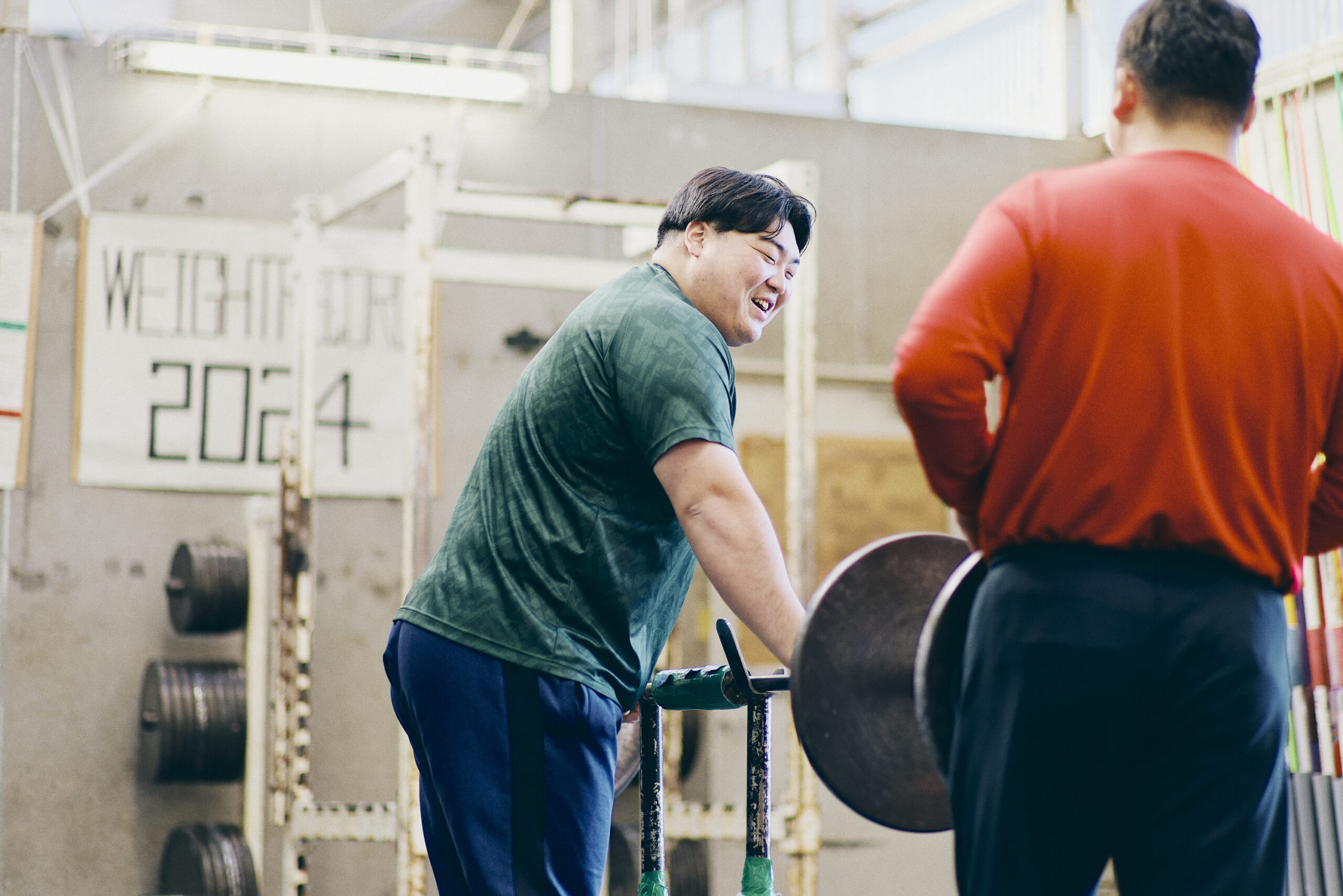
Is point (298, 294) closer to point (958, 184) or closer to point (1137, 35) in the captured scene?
point (958, 184)

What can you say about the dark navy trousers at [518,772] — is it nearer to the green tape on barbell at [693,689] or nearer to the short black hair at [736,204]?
the green tape on barbell at [693,689]

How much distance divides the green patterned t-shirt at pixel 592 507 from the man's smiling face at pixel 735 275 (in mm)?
97

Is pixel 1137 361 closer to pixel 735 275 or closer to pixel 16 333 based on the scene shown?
pixel 735 275

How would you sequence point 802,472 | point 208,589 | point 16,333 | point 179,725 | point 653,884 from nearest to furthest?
point 653,884 → point 802,472 → point 179,725 → point 208,589 → point 16,333

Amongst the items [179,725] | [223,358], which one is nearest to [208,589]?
[179,725]

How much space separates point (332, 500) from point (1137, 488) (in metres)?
3.82

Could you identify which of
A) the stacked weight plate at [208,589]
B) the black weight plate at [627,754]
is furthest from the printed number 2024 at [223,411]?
the black weight plate at [627,754]

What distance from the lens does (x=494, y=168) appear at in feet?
16.5

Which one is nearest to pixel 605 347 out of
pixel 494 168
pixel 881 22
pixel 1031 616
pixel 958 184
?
pixel 1031 616

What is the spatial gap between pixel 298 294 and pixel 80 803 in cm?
174

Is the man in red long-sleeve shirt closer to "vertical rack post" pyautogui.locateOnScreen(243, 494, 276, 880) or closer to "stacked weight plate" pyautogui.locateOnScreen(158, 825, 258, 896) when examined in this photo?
"stacked weight plate" pyautogui.locateOnScreen(158, 825, 258, 896)

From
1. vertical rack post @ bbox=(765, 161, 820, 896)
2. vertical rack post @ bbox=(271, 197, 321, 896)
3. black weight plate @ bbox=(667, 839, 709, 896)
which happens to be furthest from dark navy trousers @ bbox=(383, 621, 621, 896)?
black weight plate @ bbox=(667, 839, 709, 896)

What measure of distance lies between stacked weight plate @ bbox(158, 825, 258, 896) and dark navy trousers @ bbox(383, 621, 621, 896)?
109 inches

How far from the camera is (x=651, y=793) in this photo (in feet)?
6.65
